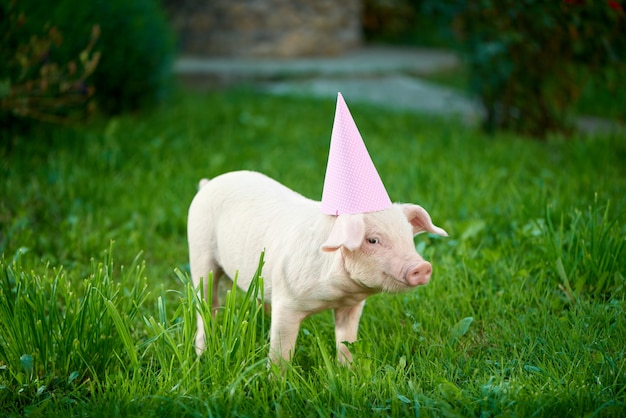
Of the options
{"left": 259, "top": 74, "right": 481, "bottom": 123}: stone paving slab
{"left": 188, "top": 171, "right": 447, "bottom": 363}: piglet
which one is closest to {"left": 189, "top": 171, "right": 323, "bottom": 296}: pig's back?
{"left": 188, "top": 171, "right": 447, "bottom": 363}: piglet

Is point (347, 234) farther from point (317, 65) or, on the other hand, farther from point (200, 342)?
point (317, 65)

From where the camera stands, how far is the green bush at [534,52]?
5.47 meters

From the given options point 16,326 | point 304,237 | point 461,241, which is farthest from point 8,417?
point 461,241

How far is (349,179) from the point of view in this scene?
2172 millimetres

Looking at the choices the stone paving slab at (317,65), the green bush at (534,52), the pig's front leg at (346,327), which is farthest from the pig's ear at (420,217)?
the stone paving slab at (317,65)

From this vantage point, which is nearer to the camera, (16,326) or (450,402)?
(450,402)

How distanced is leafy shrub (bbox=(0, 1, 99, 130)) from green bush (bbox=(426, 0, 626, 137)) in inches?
117

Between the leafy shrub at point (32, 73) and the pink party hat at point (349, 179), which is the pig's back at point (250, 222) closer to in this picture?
the pink party hat at point (349, 179)

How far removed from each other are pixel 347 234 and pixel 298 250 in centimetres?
28

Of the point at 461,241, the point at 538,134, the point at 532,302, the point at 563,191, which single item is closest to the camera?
the point at 532,302

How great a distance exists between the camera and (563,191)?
4.21m

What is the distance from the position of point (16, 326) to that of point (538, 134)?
16.7 feet

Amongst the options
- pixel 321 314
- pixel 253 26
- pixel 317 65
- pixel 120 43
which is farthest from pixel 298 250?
pixel 253 26

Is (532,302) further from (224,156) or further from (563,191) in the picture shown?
(224,156)
